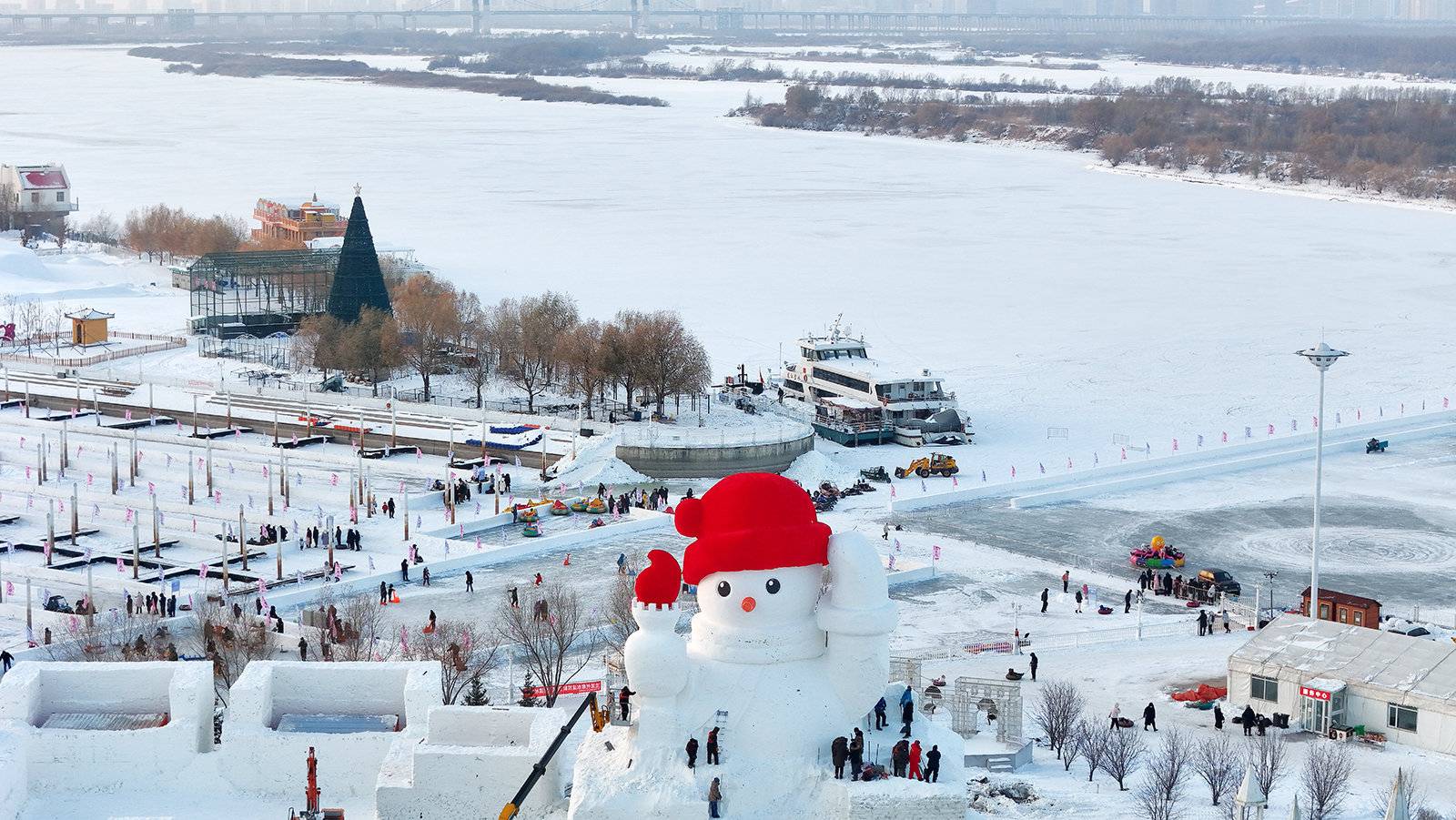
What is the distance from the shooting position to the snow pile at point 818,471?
4856 cm

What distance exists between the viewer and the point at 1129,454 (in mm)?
51312

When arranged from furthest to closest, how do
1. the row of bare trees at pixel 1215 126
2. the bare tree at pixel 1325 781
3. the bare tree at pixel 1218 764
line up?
the row of bare trees at pixel 1215 126 < the bare tree at pixel 1218 764 < the bare tree at pixel 1325 781

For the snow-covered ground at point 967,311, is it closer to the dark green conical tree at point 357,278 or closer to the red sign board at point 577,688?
the red sign board at point 577,688

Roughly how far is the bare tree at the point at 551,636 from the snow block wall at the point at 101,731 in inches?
419

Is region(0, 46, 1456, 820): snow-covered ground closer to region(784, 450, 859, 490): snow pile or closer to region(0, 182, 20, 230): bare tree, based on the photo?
region(784, 450, 859, 490): snow pile

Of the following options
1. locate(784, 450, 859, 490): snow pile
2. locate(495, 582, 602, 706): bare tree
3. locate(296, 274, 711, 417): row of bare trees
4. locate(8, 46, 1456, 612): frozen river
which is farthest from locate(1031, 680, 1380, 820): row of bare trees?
locate(296, 274, 711, 417): row of bare trees

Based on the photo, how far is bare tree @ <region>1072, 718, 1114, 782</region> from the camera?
26.0 meters

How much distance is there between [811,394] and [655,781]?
41.6 m

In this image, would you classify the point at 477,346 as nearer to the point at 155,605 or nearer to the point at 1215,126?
the point at 155,605

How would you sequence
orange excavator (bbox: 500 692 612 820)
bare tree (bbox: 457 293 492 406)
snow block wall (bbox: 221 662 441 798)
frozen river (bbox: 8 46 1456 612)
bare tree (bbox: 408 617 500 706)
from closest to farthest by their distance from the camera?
orange excavator (bbox: 500 692 612 820) → snow block wall (bbox: 221 662 441 798) → bare tree (bbox: 408 617 500 706) → frozen river (bbox: 8 46 1456 612) → bare tree (bbox: 457 293 492 406)

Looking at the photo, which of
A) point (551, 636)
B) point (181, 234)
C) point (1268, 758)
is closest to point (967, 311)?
point (181, 234)

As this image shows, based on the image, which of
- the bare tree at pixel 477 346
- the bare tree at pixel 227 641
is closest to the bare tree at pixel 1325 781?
the bare tree at pixel 227 641

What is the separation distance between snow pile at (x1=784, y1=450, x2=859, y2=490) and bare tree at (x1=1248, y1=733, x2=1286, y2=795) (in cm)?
2056

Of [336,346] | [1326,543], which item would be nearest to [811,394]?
[336,346]
